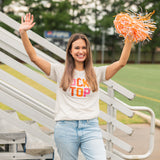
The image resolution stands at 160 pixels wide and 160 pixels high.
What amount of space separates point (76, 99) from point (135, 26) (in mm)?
708

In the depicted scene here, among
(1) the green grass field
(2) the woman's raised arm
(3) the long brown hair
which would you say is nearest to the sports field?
(1) the green grass field

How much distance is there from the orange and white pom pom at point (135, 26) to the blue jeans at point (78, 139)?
722 millimetres

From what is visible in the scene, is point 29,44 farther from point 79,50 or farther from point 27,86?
point 27,86

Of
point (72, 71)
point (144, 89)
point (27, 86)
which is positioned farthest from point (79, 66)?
point (144, 89)

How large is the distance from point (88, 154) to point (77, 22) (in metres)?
48.6

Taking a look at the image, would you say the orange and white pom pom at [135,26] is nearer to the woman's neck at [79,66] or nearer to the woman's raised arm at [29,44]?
the woman's neck at [79,66]

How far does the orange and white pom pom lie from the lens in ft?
7.55

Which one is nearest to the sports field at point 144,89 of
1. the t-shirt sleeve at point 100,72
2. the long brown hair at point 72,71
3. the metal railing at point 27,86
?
the metal railing at point 27,86

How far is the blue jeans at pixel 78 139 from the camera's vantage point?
2.30m

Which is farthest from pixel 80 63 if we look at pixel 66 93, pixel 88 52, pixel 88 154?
pixel 88 154

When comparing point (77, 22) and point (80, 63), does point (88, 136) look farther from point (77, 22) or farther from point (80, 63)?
point (77, 22)

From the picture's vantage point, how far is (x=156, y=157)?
14.4 feet

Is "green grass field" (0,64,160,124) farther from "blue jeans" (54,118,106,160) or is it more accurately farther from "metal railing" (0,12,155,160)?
"blue jeans" (54,118,106,160)

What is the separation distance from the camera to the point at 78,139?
91.1 inches
